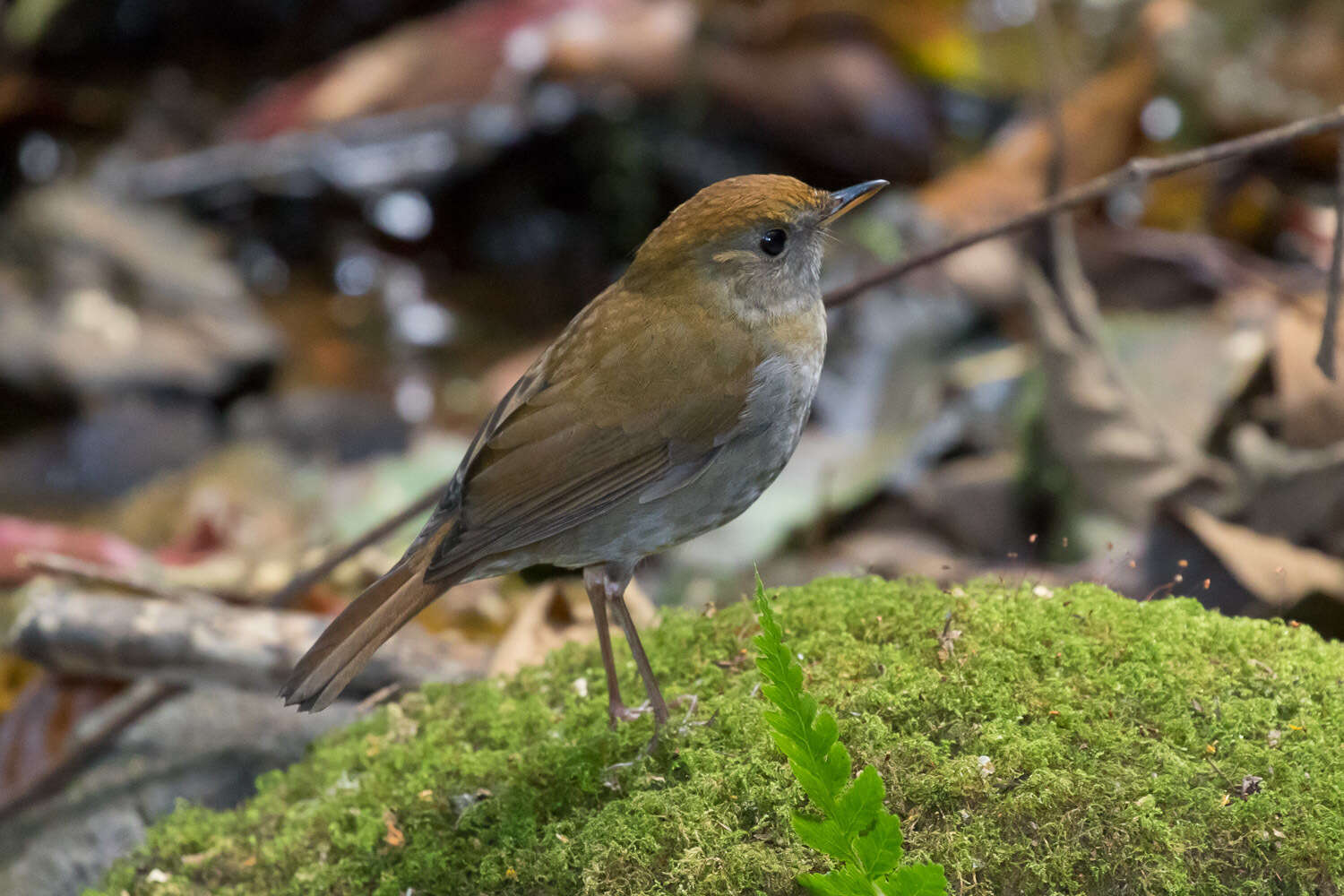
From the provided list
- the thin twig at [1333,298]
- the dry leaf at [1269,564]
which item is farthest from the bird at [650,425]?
the dry leaf at [1269,564]

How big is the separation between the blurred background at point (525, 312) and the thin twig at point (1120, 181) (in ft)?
0.63

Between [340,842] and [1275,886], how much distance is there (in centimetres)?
180

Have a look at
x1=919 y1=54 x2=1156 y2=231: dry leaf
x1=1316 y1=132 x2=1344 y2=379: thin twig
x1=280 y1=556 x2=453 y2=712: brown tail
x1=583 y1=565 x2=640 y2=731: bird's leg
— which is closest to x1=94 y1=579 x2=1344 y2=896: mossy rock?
x1=583 y1=565 x2=640 y2=731: bird's leg

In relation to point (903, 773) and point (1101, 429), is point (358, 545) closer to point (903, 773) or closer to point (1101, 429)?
point (903, 773)

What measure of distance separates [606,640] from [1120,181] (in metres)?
1.72

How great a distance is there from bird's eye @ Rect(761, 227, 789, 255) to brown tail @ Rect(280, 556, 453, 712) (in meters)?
Result: 1.00

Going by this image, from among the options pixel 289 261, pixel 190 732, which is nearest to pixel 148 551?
pixel 190 732

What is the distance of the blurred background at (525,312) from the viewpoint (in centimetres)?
347

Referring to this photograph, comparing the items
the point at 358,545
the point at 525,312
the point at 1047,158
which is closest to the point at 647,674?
the point at 358,545

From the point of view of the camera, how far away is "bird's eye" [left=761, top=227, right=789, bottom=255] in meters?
2.68

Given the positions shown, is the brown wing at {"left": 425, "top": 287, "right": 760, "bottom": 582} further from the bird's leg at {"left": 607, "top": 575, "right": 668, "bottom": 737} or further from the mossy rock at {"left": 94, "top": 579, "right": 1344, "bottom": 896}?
the mossy rock at {"left": 94, "top": 579, "right": 1344, "bottom": 896}

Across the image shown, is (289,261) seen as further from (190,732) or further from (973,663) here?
(973,663)

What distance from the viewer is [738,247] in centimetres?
266

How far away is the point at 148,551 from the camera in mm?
5496
